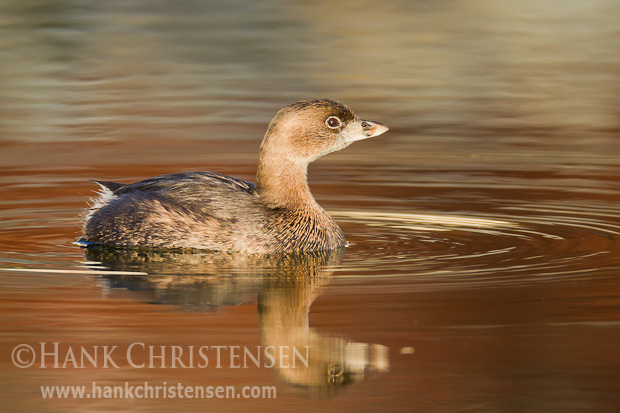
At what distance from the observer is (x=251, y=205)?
32.8ft

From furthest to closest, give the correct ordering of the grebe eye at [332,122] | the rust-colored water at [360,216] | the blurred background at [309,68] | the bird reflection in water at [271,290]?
the blurred background at [309,68] < the grebe eye at [332,122] < the bird reflection in water at [271,290] < the rust-colored water at [360,216]

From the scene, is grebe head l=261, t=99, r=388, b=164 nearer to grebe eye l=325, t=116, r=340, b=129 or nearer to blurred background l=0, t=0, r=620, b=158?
grebe eye l=325, t=116, r=340, b=129

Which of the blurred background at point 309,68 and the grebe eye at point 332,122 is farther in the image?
the blurred background at point 309,68

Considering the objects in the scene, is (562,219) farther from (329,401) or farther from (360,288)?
(329,401)

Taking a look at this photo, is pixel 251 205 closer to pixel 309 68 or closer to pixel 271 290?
pixel 271 290

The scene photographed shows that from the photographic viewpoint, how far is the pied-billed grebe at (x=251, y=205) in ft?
32.1

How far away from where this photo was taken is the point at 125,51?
24656mm

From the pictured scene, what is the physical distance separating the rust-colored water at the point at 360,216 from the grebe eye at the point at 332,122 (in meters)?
0.95

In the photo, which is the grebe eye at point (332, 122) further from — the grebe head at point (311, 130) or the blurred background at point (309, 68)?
the blurred background at point (309, 68)

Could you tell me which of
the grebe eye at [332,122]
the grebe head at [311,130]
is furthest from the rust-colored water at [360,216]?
the grebe eye at [332,122]

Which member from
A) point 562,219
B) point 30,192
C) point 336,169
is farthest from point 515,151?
point 30,192

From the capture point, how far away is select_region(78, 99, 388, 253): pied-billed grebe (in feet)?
32.1

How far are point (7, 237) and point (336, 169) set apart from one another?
4579 millimetres

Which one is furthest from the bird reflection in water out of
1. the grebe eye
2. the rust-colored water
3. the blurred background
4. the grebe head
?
the blurred background
